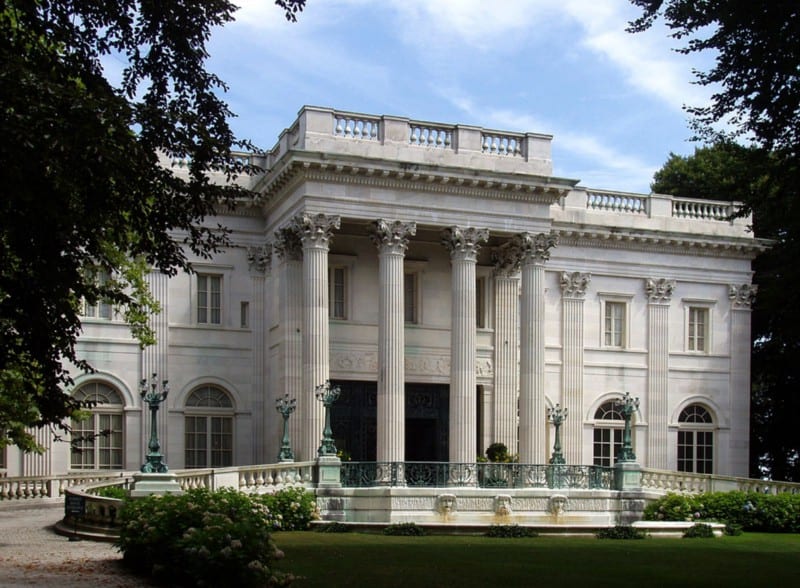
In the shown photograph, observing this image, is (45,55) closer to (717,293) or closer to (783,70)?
(783,70)

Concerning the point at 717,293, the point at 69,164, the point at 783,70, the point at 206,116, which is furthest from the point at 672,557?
the point at 717,293

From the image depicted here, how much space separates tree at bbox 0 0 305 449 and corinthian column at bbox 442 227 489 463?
60.4 ft

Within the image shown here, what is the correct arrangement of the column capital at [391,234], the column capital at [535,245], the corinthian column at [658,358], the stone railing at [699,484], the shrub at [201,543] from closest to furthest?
1. the shrub at [201,543]
2. the stone railing at [699,484]
3. the column capital at [391,234]
4. the column capital at [535,245]
5. the corinthian column at [658,358]

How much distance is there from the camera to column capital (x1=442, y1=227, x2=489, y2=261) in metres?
37.7

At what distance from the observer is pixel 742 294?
45.7 metres

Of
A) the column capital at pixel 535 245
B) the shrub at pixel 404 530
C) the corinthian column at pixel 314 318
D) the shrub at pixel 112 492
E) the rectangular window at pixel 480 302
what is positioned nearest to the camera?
the shrub at pixel 112 492

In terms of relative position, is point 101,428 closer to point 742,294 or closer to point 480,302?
point 480,302

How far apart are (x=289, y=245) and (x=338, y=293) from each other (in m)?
2.80

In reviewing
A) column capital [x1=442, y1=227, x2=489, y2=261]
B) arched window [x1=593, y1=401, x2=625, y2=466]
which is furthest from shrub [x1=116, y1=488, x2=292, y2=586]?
arched window [x1=593, y1=401, x2=625, y2=466]

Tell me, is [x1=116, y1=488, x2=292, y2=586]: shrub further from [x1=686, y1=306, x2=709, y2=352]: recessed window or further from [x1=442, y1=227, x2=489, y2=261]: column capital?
[x1=686, y1=306, x2=709, y2=352]: recessed window

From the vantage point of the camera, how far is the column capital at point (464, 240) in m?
37.7

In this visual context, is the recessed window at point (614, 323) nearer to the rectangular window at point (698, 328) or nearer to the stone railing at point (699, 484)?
the rectangular window at point (698, 328)

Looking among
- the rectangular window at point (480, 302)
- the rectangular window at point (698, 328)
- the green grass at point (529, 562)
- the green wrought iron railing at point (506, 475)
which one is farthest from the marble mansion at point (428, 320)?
the green grass at point (529, 562)

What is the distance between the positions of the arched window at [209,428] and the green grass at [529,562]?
1257 cm
